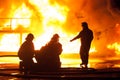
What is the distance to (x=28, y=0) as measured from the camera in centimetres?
2564

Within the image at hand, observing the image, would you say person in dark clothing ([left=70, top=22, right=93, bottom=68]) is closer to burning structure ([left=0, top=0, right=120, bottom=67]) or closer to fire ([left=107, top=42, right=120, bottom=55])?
burning structure ([left=0, top=0, right=120, bottom=67])

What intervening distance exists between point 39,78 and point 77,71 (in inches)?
78.7

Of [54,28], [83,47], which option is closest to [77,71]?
[83,47]

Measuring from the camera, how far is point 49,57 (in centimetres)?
1458

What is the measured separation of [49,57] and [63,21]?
11.0 meters

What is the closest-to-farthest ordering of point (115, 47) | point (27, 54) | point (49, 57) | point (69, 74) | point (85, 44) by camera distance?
point (69, 74), point (49, 57), point (27, 54), point (85, 44), point (115, 47)

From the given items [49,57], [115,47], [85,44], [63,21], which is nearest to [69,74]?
[49,57]

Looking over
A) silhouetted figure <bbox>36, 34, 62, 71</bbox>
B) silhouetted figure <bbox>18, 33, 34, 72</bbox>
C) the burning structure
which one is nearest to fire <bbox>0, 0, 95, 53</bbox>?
the burning structure

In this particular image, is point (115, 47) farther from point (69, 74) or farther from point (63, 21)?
point (69, 74)

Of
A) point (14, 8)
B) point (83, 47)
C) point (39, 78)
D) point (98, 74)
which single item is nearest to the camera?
point (39, 78)

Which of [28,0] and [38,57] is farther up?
[28,0]

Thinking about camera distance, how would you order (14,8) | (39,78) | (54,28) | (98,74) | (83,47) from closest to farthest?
1. (39,78)
2. (98,74)
3. (83,47)
4. (54,28)
5. (14,8)

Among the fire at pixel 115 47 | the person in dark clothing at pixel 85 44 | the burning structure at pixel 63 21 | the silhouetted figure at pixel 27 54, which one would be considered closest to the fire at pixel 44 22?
the burning structure at pixel 63 21

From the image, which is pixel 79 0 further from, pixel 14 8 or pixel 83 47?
pixel 83 47
